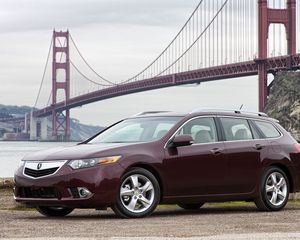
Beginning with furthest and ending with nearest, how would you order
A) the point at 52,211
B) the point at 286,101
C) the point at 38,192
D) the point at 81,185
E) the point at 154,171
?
the point at 286,101 < the point at 52,211 < the point at 154,171 < the point at 38,192 < the point at 81,185

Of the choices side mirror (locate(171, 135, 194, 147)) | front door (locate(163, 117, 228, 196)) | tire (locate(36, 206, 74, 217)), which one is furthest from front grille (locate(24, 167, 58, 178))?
side mirror (locate(171, 135, 194, 147))

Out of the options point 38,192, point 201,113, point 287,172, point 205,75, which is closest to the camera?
point 38,192

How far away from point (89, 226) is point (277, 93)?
8490 centimetres

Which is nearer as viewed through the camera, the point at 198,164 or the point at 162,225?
the point at 162,225

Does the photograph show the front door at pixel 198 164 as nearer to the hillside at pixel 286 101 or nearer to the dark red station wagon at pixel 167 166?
the dark red station wagon at pixel 167 166

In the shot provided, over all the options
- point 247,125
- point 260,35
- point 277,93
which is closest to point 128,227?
point 247,125

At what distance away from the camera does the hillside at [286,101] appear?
9044 centimetres

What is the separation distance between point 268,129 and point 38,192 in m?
3.29

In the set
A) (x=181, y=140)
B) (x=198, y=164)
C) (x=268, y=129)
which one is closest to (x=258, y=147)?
(x=268, y=129)

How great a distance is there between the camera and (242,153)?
1103 centimetres

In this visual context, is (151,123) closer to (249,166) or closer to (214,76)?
(249,166)

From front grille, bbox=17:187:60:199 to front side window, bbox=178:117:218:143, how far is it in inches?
→ 66.1

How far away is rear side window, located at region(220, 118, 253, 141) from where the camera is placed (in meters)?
11.1

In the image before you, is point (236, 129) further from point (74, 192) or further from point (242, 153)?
point (74, 192)
